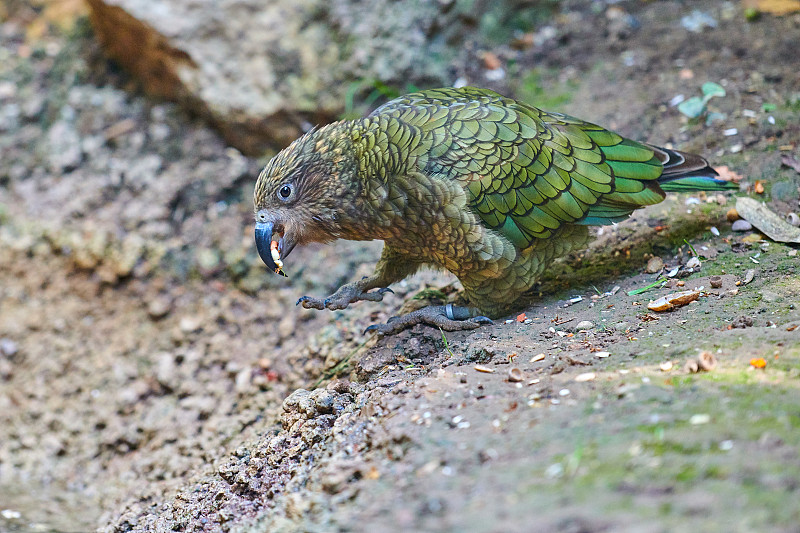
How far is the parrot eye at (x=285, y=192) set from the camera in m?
3.84

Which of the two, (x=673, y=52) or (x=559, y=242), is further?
(x=673, y=52)

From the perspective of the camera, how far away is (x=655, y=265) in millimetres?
4324

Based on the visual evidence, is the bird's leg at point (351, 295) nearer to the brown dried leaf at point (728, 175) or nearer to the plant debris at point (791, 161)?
the brown dried leaf at point (728, 175)

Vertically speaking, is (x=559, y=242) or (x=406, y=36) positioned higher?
(x=406, y=36)

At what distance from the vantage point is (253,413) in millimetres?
4781

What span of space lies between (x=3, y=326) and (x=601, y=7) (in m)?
6.66

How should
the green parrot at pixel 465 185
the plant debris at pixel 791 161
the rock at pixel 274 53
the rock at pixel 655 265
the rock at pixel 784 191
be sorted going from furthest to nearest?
the rock at pixel 274 53
the plant debris at pixel 791 161
the rock at pixel 784 191
the rock at pixel 655 265
the green parrot at pixel 465 185

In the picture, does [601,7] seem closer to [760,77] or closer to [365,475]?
[760,77]

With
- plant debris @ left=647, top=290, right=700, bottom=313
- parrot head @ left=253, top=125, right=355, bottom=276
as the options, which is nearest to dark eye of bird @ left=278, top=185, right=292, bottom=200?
parrot head @ left=253, top=125, right=355, bottom=276

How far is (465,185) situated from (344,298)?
1.22 meters

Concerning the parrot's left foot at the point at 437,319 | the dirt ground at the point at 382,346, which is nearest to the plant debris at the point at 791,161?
the dirt ground at the point at 382,346

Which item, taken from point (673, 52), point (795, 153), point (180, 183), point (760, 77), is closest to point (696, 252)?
point (795, 153)

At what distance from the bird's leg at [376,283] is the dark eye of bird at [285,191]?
81 cm

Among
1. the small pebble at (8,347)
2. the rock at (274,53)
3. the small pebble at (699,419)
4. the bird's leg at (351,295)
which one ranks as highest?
the rock at (274,53)
